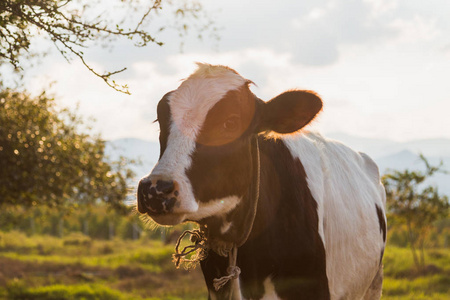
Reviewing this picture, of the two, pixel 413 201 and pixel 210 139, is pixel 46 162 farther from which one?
pixel 413 201

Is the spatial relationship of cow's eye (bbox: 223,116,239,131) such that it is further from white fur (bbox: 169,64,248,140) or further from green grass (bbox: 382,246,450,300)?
green grass (bbox: 382,246,450,300)

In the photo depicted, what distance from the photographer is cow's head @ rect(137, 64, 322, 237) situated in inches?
125

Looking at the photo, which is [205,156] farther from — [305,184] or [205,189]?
[305,184]

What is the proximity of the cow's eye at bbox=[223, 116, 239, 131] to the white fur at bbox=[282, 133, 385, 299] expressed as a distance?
57cm

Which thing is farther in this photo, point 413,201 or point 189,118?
point 413,201

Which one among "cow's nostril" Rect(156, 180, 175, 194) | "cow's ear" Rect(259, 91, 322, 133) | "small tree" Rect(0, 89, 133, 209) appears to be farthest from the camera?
"small tree" Rect(0, 89, 133, 209)

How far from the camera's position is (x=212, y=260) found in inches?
161

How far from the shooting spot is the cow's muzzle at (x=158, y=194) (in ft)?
10.2

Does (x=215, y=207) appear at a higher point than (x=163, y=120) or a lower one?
lower

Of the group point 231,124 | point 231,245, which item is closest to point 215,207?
point 231,245

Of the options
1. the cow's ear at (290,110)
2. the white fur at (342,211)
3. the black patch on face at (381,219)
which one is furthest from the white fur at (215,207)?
the black patch on face at (381,219)

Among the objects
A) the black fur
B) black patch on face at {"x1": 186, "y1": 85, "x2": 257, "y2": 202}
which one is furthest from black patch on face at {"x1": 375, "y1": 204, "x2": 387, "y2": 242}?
black patch on face at {"x1": 186, "y1": 85, "x2": 257, "y2": 202}

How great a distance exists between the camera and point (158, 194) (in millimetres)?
3096

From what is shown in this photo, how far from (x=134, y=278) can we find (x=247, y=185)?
17.2 meters
